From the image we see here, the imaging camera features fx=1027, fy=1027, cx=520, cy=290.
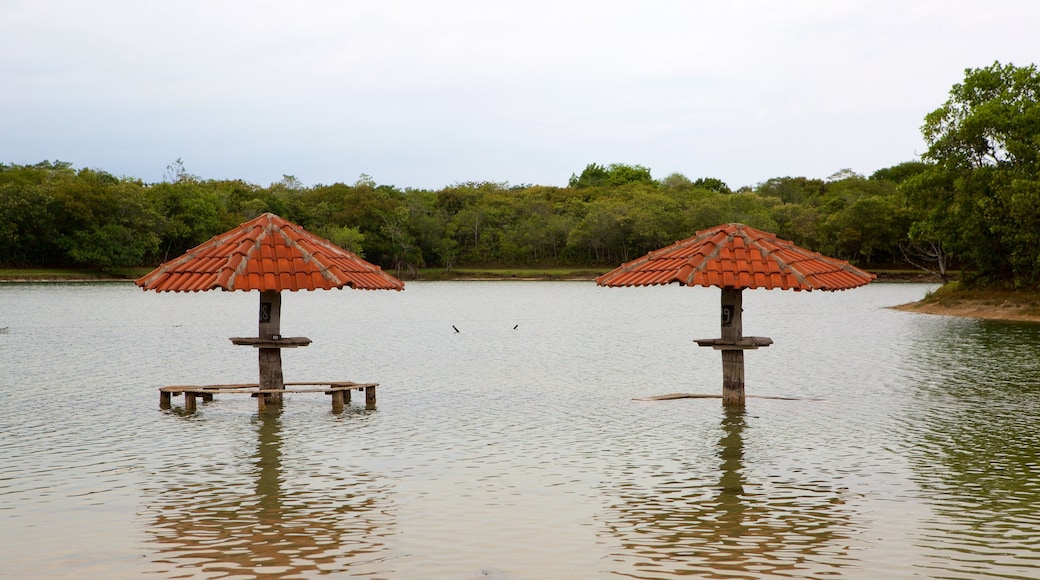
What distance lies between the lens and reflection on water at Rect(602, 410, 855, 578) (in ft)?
29.8

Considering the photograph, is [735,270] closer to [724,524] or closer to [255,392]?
[724,524]

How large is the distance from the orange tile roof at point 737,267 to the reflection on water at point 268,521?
613 centimetres

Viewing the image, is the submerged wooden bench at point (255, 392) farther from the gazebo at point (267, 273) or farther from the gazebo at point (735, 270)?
the gazebo at point (735, 270)

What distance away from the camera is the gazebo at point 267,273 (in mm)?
16547

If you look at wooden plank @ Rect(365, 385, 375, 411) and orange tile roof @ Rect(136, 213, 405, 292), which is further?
wooden plank @ Rect(365, 385, 375, 411)

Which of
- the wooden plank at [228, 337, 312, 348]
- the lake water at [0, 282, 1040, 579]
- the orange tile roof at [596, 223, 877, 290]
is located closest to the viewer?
the lake water at [0, 282, 1040, 579]

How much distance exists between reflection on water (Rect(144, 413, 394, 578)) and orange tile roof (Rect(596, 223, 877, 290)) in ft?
20.1

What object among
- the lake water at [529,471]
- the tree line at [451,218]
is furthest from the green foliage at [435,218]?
the lake water at [529,471]

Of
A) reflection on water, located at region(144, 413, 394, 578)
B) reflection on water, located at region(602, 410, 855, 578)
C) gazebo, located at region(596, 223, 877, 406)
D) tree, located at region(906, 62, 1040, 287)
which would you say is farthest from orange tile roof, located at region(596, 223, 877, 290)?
tree, located at region(906, 62, 1040, 287)

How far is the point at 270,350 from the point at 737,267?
8246mm

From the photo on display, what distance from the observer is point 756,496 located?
38.8ft

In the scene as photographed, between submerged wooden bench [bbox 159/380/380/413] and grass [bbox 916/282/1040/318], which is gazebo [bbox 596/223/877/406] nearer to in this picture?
submerged wooden bench [bbox 159/380/380/413]

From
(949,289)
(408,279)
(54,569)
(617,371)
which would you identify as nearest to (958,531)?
(54,569)

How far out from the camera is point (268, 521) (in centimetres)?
1058
